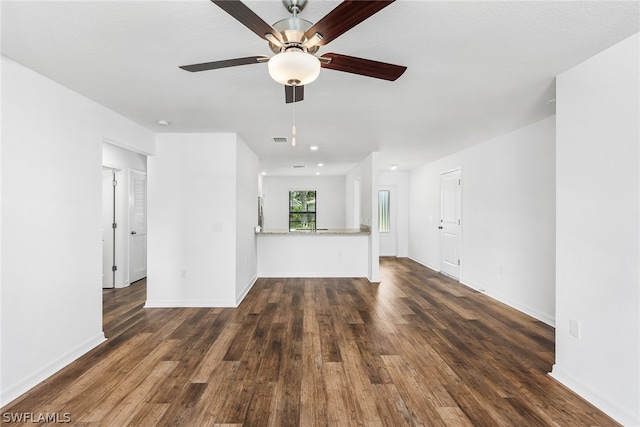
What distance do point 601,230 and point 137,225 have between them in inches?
246

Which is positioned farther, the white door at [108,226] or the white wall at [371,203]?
the white wall at [371,203]

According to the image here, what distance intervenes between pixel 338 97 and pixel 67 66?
2.15m

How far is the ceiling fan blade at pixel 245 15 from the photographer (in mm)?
1244

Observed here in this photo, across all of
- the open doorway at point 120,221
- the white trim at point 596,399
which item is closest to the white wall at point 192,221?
the open doorway at point 120,221

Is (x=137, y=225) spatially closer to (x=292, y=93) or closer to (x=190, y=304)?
(x=190, y=304)

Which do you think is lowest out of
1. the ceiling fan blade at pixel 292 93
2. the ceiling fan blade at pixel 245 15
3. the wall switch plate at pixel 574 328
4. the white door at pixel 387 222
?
the wall switch plate at pixel 574 328

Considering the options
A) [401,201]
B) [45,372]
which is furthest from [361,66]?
[401,201]

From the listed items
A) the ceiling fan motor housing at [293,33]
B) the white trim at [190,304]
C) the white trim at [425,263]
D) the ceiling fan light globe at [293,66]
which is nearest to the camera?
the ceiling fan light globe at [293,66]

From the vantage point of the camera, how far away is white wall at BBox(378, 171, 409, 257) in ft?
27.0

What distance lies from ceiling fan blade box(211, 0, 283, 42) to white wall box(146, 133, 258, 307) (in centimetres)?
294

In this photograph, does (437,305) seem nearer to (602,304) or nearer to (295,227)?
(602,304)

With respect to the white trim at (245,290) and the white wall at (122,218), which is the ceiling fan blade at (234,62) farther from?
the white wall at (122,218)

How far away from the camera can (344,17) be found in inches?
53.0

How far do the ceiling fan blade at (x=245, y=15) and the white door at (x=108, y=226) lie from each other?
4.94m
